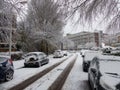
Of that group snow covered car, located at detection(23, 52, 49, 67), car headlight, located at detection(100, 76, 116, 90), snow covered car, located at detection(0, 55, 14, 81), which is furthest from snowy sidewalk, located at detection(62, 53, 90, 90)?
snow covered car, located at detection(23, 52, 49, 67)

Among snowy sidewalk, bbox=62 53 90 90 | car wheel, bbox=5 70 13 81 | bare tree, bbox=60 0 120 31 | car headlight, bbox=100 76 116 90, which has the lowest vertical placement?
snowy sidewalk, bbox=62 53 90 90

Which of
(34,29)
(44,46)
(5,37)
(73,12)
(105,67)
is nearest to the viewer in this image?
(105,67)

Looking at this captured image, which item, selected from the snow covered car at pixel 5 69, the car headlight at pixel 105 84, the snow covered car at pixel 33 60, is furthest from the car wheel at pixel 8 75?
the snow covered car at pixel 33 60

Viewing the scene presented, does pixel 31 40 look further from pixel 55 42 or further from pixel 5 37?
pixel 5 37

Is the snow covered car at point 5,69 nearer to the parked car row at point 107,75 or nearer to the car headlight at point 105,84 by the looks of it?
the parked car row at point 107,75

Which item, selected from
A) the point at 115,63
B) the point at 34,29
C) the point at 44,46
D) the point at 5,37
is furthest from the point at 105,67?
the point at 44,46

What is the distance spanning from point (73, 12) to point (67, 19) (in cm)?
44

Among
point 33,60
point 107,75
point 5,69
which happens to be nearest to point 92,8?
point 107,75

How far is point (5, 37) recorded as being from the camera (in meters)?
14.0

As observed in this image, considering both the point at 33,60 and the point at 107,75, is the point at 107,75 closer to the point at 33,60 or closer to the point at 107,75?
the point at 107,75

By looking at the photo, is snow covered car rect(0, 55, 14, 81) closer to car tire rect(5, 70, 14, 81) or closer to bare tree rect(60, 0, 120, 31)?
car tire rect(5, 70, 14, 81)

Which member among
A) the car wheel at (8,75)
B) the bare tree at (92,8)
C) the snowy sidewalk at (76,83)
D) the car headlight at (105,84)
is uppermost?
A: the bare tree at (92,8)

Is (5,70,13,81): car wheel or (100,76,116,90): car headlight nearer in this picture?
(100,76,116,90): car headlight

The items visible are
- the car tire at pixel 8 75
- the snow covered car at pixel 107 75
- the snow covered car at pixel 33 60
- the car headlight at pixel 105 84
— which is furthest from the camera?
the snow covered car at pixel 33 60
